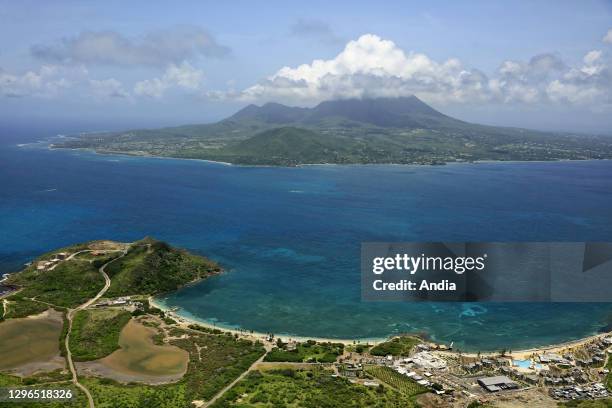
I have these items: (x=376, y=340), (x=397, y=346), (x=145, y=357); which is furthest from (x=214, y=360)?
(x=397, y=346)

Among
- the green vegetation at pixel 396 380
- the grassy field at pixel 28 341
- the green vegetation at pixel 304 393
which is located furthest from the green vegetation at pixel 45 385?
the green vegetation at pixel 396 380

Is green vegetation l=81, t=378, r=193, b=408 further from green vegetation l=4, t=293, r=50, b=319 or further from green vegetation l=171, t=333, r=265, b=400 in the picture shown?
green vegetation l=4, t=293, r=50, b=319

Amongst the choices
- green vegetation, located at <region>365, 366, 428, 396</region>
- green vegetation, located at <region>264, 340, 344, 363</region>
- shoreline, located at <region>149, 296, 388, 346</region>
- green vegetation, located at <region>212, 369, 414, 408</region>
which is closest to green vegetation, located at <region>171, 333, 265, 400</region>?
green vegetation, located at <region>212, 369, 414, 408</region>

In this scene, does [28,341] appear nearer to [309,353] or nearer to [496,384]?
[309,353]

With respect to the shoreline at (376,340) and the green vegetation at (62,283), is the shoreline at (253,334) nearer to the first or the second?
the shoreline at (376,340)

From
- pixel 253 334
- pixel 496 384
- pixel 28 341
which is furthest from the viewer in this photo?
pixel 253 334

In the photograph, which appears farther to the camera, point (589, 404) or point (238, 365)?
point (238, 365)
